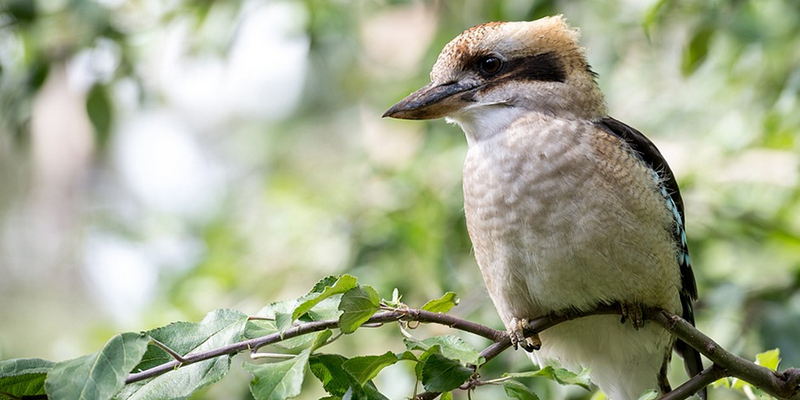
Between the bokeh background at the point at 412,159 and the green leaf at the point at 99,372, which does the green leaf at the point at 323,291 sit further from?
the bokeh background at the point at 412,159

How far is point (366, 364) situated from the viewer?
1.89 metres

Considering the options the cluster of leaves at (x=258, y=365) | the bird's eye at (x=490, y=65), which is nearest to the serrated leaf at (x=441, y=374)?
the cluster of leaves at (x=258, y=365)

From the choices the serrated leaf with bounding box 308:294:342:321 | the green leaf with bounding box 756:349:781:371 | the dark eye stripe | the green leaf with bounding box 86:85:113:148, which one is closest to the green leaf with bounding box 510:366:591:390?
the serrated leaf with bounding box 308:294:342:321

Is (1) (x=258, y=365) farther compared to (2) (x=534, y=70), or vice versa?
(2) (x=534, y=70)

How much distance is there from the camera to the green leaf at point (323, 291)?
5.89 ft

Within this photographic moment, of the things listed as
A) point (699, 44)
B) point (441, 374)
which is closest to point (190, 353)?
point (441, 374)

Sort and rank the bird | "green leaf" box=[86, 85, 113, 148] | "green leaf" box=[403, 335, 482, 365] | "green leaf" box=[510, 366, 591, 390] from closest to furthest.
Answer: "green leaf" box=[403, 335, 482, 365], "green leaf" box=[510, 366, 591, 390], the bird, "green leaf" box=[86, 85, 113, 148]

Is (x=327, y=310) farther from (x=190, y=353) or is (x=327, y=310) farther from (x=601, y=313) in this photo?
(x=601, y=313)

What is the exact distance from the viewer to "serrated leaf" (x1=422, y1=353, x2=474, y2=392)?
1.88 metres

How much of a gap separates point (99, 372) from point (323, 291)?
1.49 feet

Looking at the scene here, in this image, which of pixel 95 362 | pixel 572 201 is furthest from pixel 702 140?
pixel 95 362

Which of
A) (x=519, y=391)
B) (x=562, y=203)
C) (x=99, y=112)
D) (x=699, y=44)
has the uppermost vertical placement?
(x=99, y=112)

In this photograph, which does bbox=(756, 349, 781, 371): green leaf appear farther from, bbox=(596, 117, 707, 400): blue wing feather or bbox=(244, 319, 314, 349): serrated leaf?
bbox=(244, 319, 314, 349): serrated leaf

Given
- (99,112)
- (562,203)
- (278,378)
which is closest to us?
(278,378)
